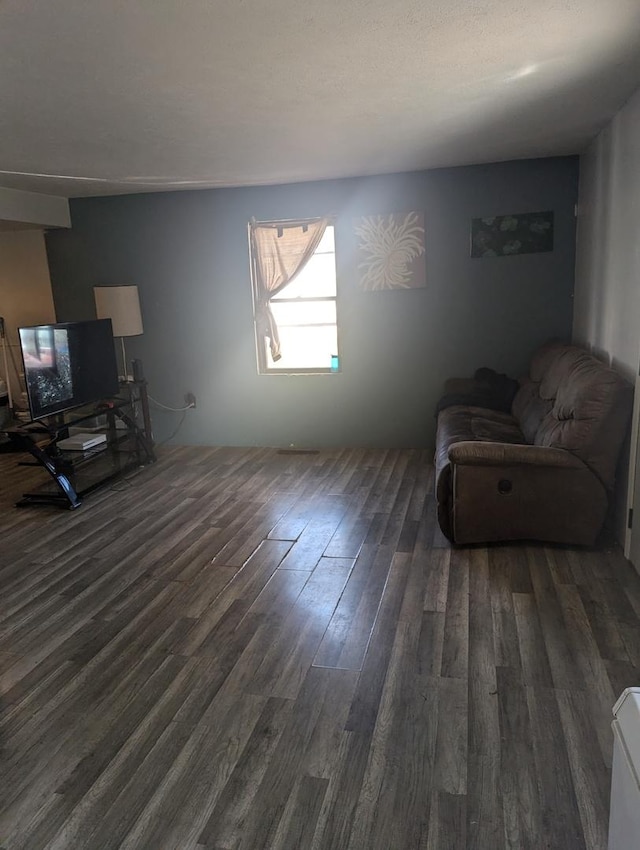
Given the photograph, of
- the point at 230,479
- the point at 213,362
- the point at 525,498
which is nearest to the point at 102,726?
the point at 525,498

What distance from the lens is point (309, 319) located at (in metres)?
5.43

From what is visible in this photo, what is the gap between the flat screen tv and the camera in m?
4.12

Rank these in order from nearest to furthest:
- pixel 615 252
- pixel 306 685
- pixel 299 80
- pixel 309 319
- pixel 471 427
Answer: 1. pixel 306 685
2. pixel 299 80
3. pixel 615 252
4. pixel 471 427
5. pixel 309 319

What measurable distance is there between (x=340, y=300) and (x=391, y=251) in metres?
0.58

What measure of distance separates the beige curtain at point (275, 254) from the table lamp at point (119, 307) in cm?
104

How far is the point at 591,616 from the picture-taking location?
2.60m

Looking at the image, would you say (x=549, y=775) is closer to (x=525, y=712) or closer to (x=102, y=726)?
(x=525, y=712)

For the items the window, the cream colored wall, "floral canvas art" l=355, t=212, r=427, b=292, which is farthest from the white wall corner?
"floral canvas art" l=355, t=212, r=427, b=292

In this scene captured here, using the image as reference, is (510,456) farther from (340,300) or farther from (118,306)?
(118,306)

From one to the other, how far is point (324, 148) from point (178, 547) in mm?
2589

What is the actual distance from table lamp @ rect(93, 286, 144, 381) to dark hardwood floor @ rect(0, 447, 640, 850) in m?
1.97

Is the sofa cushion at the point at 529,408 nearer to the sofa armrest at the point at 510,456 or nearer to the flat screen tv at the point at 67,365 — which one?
the sofa armrest at the point at 510,456

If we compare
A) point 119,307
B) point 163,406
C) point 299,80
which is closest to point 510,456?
point 299,80

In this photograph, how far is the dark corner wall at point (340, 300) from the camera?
15.8ft
